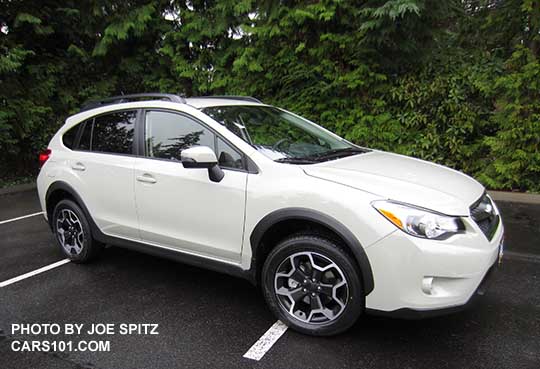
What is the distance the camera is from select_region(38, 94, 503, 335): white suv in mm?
2445

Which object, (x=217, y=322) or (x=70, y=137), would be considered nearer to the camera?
(x=217, y=322)

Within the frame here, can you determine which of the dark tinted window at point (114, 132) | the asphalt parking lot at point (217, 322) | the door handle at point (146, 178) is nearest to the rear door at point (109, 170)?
the dark tinted window at point (114, 132)

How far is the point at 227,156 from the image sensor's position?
309 cm

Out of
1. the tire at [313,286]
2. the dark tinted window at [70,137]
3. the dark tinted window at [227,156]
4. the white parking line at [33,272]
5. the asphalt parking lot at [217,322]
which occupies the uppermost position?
the dark tinted window at [227,156]

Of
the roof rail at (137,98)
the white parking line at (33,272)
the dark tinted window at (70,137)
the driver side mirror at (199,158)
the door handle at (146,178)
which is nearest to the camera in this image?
the driver side mirror at (199,158)

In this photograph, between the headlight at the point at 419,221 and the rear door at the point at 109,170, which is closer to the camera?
the headlight at the point at 419,221

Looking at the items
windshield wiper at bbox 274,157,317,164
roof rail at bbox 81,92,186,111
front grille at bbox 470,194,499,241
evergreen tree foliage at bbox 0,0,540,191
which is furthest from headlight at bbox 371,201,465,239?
evergreen tree foliage at bbox 0,0,540,191

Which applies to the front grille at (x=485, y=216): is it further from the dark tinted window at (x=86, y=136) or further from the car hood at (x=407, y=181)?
the dark tinted window at (x=86, y=136)

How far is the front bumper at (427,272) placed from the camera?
2383mm

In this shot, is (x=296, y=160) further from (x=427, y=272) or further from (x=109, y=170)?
(x=109, y=170)

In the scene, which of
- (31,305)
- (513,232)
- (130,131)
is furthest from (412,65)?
(31,305)

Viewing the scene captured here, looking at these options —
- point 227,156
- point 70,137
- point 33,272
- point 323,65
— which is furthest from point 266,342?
point 323,65

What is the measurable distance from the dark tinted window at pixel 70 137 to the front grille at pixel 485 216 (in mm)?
3707

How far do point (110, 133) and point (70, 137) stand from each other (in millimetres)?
653
